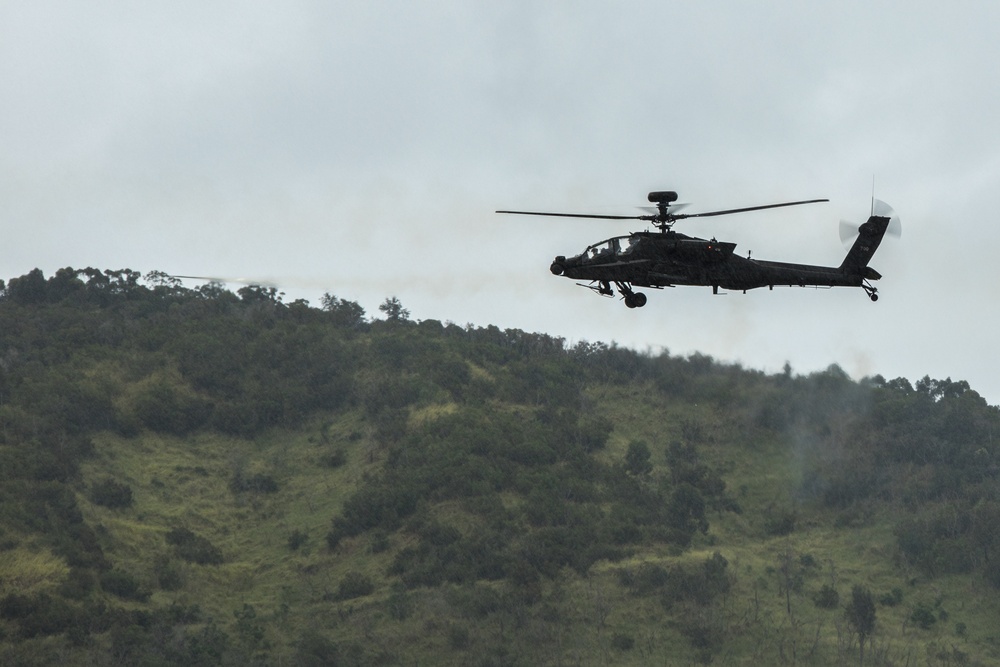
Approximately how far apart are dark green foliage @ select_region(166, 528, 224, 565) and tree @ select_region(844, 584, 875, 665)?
4386 cm

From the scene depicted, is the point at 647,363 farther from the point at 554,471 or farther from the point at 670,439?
the point at 554,471

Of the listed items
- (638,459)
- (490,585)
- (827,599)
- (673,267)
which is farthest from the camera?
(638,459)

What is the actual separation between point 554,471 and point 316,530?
63.1 ft

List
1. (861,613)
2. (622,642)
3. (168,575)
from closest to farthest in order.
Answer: (622,642) → (861,613) → (168,575)

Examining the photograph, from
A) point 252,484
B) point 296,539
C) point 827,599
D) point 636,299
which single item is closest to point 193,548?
point 296,539

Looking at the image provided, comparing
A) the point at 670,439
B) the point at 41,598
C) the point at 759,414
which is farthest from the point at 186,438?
the point at 759,414

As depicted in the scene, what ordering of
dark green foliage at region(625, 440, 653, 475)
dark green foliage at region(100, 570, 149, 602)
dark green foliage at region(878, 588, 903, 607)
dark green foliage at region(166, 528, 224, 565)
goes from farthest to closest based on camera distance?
dark green foliage at region(625, 440, 653, 475) → dark green foliage at region(166, 528, 224, 565) → dark green foliage at region(878, 588, 903, 607) → dark green foliage at region(100, 570, 149, 602)

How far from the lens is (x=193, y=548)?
347ft

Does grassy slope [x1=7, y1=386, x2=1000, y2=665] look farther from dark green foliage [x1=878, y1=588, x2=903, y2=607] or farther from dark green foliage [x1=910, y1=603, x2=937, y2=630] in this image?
dark green foliage [x1=878, y1=588, x2=903, y2=607]

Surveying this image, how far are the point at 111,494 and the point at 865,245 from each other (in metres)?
72.7

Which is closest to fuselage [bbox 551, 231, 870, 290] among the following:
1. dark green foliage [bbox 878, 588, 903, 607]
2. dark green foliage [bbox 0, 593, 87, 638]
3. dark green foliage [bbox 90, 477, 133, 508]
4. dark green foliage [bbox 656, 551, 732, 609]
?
dark green foliage [bbox 656, 551, 732, 609]

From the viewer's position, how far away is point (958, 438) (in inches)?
4894

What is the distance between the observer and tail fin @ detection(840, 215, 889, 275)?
163 feet

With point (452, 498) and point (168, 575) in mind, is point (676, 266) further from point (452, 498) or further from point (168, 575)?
point (452, 498)
